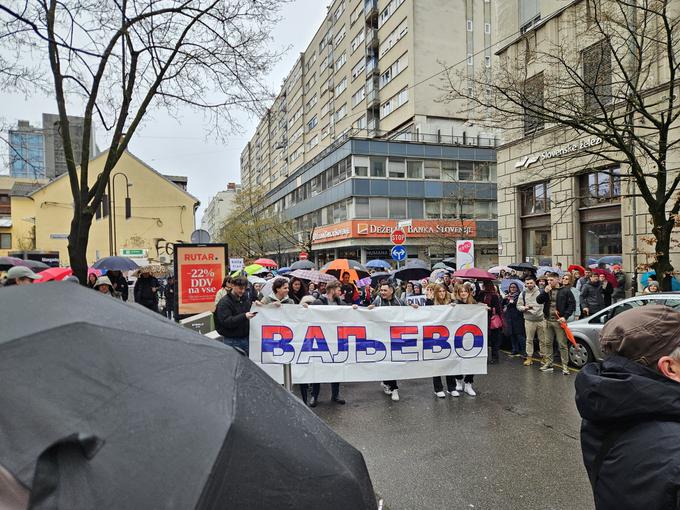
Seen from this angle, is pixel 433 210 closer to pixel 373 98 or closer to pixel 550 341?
pixel 373 98

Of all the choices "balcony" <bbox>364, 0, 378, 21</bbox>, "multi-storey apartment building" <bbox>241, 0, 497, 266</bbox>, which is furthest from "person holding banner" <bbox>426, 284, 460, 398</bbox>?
"balcony" <bbox>364, 0, 378, 21</bbox>

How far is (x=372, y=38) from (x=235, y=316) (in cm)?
4524

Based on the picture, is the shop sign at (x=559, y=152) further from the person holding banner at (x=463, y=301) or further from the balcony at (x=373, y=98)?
the balcony at (x=373, y=98)

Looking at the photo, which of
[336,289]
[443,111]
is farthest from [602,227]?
[443,111]

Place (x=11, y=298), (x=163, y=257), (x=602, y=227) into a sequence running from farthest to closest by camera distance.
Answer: (x=163, y=257) < (x=602, y=227) < (x=11, y=298)

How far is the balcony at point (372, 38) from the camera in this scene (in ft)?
146

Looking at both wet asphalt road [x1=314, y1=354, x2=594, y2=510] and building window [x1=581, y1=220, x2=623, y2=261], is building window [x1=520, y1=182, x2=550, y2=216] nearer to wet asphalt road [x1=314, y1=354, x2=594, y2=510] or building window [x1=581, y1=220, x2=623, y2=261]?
building window [x1=581, y1=220, x2=623, y2=261]

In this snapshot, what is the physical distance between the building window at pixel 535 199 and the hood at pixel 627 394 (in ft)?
63.9

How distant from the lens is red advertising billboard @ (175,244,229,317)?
1008 centimetres

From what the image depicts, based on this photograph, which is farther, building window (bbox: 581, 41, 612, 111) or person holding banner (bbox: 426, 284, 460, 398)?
building window (bbox: 581, 41, 612, 111)

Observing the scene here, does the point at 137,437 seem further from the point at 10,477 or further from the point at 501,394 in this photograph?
the point at 501,394

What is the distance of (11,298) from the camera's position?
125 cm

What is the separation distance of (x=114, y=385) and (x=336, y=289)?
21.1ft

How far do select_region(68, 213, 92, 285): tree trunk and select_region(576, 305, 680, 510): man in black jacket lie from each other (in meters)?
9.95
